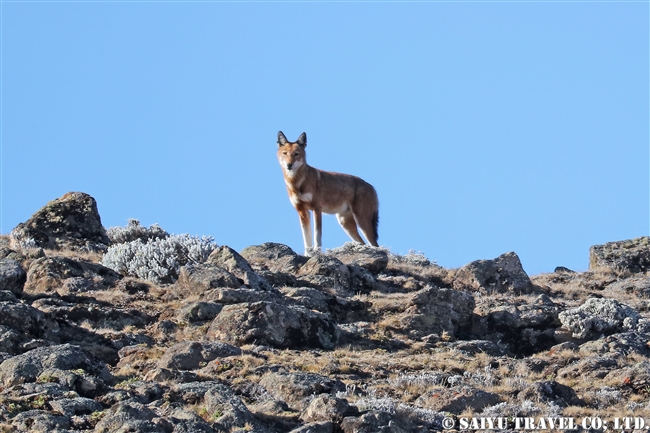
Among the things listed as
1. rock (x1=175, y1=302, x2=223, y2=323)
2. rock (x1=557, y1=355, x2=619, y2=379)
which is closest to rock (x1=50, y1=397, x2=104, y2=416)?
rock (x1=175, y1=302, x2=223, y2=323)

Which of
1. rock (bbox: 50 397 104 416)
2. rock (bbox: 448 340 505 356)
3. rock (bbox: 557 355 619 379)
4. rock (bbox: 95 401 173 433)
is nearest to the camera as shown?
rock (bbox: 95 401 173 433)

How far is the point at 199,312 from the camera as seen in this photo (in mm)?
15047

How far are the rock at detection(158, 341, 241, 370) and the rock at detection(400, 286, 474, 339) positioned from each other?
308cm

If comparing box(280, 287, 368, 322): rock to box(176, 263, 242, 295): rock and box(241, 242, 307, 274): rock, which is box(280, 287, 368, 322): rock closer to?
box(176, 263, 242, 295): rock

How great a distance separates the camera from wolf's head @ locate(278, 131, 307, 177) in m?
25.1

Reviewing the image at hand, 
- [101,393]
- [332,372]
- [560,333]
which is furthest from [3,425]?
[560,333]

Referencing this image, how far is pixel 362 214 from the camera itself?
2631 centimetres

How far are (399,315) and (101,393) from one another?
5.47 metres

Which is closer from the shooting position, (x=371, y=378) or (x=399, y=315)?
(x=371, y=378)

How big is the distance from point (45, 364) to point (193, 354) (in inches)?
69.7

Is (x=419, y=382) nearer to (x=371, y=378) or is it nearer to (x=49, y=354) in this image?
(x=371, y=378)

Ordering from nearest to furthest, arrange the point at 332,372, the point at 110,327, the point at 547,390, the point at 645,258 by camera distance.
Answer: the point at 547,390 < the point at 332,372 < the point at 110,327 < the point at 645,258

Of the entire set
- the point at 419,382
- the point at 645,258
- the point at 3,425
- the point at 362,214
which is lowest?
the point at 3,425

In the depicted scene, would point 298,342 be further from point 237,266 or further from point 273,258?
point 273,258
